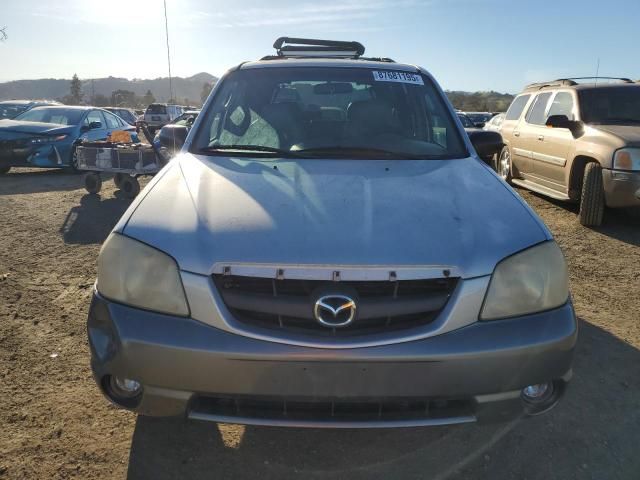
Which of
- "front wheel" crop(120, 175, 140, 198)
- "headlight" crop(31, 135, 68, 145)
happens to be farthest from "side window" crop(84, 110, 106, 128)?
"front wheel" crop(120, 175, 140, 198)

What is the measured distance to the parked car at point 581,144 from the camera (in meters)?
→ 5.64

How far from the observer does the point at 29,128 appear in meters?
9.98

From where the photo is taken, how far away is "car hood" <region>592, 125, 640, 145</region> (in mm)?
5551

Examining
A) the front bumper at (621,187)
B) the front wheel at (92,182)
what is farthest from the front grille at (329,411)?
the front wheel at (92,182)

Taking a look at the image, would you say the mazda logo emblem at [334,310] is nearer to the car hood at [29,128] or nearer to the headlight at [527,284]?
the headlight at [527,284]

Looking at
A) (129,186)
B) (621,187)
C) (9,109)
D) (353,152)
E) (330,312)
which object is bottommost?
(129,186)

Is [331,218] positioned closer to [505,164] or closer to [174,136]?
[174,136]

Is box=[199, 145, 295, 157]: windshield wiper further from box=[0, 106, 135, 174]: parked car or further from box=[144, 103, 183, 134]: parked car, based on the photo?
box=[144, 103, 183, 134]: parked car

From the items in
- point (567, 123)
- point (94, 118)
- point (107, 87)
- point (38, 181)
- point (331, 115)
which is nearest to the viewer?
point (331, 115)

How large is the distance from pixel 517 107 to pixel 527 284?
7.59 meters

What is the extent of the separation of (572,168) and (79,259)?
580 cm

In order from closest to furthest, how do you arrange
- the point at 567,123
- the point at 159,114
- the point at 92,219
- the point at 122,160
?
the point at 567,123, the point at 92,219, the point at 122,160, the point at 159,114

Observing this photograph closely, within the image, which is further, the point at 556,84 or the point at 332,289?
the point at 556,84

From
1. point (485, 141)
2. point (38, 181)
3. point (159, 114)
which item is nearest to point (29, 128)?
point (38, 181)
